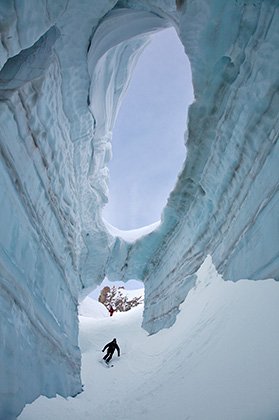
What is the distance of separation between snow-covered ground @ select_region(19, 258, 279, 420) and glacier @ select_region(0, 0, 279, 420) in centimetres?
24

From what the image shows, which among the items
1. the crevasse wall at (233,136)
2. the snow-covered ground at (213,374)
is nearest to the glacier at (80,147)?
the crevasse wall at (233,136)

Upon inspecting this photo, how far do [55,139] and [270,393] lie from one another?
130 inches

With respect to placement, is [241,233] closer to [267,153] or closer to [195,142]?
[267,153]

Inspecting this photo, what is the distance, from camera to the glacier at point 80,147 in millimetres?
2617

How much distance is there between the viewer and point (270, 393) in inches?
68.7

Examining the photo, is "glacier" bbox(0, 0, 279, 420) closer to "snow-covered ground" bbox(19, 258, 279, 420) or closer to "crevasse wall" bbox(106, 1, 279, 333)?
"crevasse wall" bbox(106, 1, 279, 333)

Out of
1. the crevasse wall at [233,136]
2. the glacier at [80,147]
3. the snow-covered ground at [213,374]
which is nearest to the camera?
the snow-covered ground at [213,374]

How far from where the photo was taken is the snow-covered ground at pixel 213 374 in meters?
1.93

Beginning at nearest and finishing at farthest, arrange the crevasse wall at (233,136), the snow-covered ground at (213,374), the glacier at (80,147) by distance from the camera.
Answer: the snow-covered ground at (213,374) < the glacier at (80,147) < the crevasse wall at (233,136)

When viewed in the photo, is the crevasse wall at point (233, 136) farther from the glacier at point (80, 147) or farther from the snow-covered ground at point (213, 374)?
the snow-covered ground at point (213, 374)

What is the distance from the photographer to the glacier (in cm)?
262

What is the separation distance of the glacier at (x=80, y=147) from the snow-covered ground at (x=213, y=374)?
0.77ft

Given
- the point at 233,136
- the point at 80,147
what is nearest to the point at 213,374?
the point at 233,136

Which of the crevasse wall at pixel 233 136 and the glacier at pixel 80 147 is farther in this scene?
the crevasse wall at pixel 233 136
